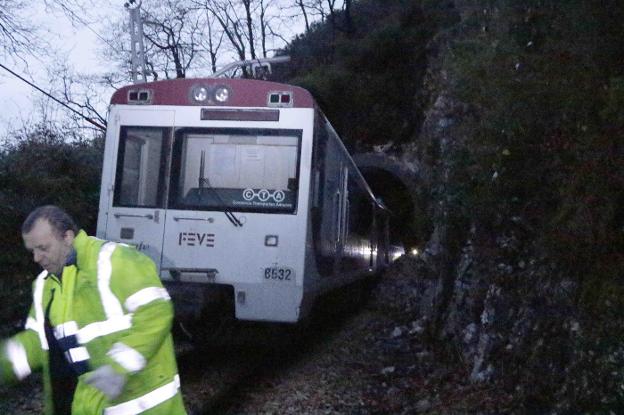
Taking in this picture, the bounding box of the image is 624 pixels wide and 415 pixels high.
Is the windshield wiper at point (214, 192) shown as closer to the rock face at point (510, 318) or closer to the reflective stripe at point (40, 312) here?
the rock face at point (510, 318)

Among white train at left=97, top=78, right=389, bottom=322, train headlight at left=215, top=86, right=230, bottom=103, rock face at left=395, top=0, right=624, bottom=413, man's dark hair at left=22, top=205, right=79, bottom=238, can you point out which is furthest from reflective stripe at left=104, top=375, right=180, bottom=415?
train headlight at left=215, top=86, right=230, bottom=103

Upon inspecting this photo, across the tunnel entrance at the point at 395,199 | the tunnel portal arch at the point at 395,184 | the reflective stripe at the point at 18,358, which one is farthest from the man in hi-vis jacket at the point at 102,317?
the tunnel entrance at the point at 395,199

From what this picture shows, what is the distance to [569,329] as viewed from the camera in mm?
6590

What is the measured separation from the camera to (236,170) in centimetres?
890

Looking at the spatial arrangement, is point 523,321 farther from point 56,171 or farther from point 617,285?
point 56,171

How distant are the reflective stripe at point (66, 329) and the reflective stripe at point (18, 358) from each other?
281 millimetres

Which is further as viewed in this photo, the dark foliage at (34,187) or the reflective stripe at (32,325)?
the dark foliage at (34,187)

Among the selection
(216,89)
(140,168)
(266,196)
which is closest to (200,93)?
(216,89)

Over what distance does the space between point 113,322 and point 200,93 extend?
5996mm

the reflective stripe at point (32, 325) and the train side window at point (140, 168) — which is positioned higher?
the train side window at point (140, 168)

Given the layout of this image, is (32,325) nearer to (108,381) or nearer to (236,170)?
(108,381)

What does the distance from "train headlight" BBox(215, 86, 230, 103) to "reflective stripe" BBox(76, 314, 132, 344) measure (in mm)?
5904

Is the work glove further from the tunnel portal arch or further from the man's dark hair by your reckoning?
the tunnel portal arch

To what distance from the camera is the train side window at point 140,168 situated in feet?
29.5
